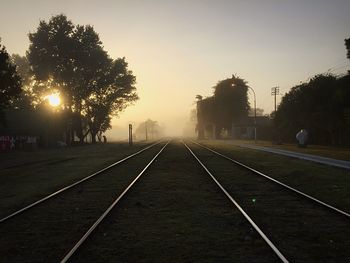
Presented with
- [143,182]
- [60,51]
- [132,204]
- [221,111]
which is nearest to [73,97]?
[60,51]

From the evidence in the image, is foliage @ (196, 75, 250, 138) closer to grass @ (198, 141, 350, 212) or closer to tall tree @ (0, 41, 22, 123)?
tall tree @ (0, 41, 22, 123)

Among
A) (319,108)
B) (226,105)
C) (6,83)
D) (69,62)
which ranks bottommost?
(319,108)

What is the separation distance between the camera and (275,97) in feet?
246

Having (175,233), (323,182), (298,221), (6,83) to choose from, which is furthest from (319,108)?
(175,233)

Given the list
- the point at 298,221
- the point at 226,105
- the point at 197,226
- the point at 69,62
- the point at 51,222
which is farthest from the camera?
the point at 226,105

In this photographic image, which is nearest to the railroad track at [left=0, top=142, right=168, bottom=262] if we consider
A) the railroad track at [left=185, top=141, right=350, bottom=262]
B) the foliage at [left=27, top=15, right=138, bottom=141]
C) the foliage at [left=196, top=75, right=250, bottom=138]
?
the railroad track at [left=185, top=141, right=350, bottom=262]

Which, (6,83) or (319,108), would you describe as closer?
(6,83)

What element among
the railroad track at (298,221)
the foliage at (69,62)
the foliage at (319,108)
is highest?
the foliage at (69,62)

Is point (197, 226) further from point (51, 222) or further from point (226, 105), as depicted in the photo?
point (226, 105)

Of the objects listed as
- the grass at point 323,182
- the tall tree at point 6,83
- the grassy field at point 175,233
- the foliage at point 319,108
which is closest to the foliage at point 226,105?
the foliage at point 319,108

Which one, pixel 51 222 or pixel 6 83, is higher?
pixel 6 83

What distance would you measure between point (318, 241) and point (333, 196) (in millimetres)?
6253

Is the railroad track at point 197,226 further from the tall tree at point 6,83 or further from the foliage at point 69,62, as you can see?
the foliage at point 69,62

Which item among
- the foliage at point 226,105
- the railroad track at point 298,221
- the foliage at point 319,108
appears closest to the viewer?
the railroad track at point 298,221
